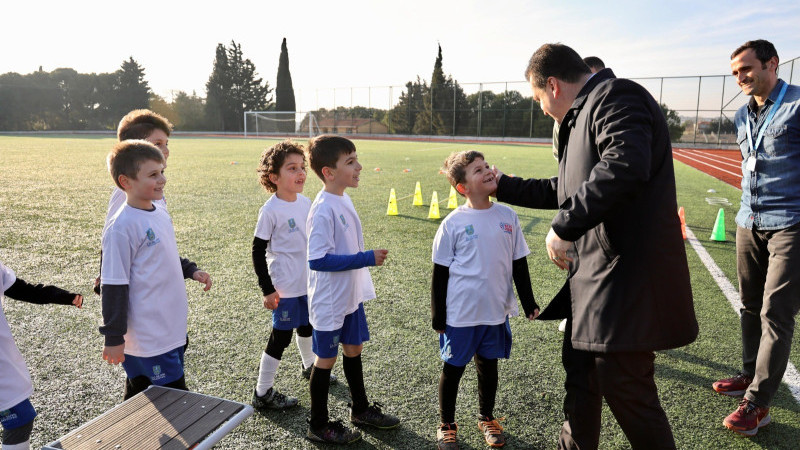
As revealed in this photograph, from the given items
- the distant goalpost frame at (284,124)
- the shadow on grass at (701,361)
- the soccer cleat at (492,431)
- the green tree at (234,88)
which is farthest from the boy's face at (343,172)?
the green tree at (234,88)

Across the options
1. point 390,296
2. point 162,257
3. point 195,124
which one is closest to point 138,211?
point 162,257

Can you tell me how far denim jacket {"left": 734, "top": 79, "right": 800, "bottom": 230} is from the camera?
302 centimetres

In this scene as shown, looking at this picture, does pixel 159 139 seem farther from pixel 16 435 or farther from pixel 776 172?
pixel 776 172

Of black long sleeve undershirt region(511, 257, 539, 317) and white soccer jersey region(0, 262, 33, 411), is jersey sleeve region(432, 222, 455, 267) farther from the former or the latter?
white soccer jersey region(0, 262, 33, 411)

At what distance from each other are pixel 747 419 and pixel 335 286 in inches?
97.2

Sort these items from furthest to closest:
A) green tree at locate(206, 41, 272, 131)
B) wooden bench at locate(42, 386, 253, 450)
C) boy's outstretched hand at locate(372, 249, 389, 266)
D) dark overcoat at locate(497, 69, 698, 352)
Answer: green tree at locate(206, 41, 272, 131), boy's outstretched hand at locate(372, 249, 389, 266), dark overcoat at locate(497, 69, 698, 352), wooden bench at locate(42, 386, 253, 450)

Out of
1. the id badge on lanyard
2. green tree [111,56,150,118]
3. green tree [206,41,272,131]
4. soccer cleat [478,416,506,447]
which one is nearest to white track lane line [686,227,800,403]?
the id badge on lanyard

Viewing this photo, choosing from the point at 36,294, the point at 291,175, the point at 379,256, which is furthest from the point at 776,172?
the point at 36,294

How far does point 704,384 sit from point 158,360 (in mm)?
3434

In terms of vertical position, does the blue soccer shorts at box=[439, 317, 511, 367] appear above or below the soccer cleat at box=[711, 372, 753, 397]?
above

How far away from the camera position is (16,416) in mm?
2225

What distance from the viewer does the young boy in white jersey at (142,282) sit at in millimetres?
2256

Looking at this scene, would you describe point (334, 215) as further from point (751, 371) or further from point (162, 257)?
point (751, 371)

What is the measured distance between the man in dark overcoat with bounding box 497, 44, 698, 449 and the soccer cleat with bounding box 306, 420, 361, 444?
137 cm
